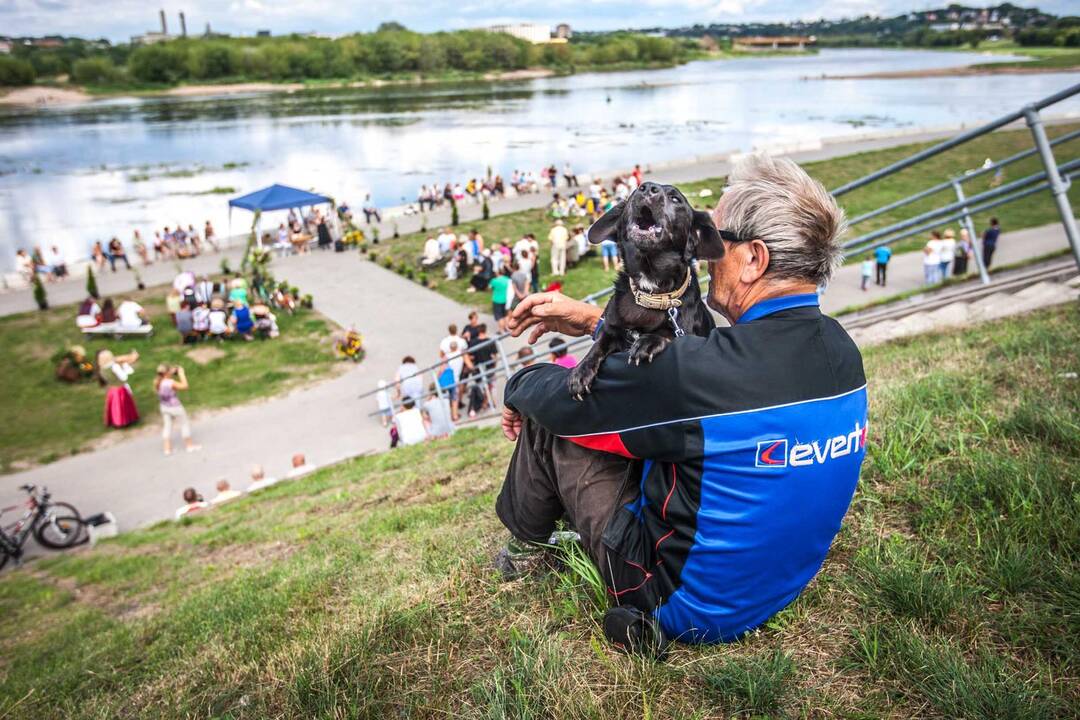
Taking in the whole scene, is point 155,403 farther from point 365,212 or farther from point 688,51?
point 688,51

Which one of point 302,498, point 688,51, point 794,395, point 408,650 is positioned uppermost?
point 688,51

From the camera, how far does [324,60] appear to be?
109312 mm

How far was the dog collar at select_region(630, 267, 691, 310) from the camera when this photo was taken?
2.26 meters

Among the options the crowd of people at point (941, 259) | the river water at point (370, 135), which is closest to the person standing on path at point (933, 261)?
the crowd of people at point (941, 259)

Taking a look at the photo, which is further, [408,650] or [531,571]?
[531,571]

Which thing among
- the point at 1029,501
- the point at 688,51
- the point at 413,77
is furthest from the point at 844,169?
the point at 688,51

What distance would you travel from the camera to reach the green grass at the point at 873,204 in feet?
62.4

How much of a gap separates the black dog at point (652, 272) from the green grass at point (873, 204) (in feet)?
46.1

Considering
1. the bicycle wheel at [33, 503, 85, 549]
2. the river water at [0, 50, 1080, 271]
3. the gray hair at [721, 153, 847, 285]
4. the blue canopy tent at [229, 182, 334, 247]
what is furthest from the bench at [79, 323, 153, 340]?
the gray hair at [721, 153, 847, 285]

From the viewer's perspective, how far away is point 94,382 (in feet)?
47.6

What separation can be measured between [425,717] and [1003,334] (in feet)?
16.3

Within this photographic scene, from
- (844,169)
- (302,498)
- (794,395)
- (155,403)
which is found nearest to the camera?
(794,395)

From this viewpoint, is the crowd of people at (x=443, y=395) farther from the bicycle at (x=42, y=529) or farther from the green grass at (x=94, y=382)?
the bicycle at (x=42, y=529)

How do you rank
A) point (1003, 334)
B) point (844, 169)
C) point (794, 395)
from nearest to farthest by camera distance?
point (794, 395), point (1003, 334), point (844, 169)
